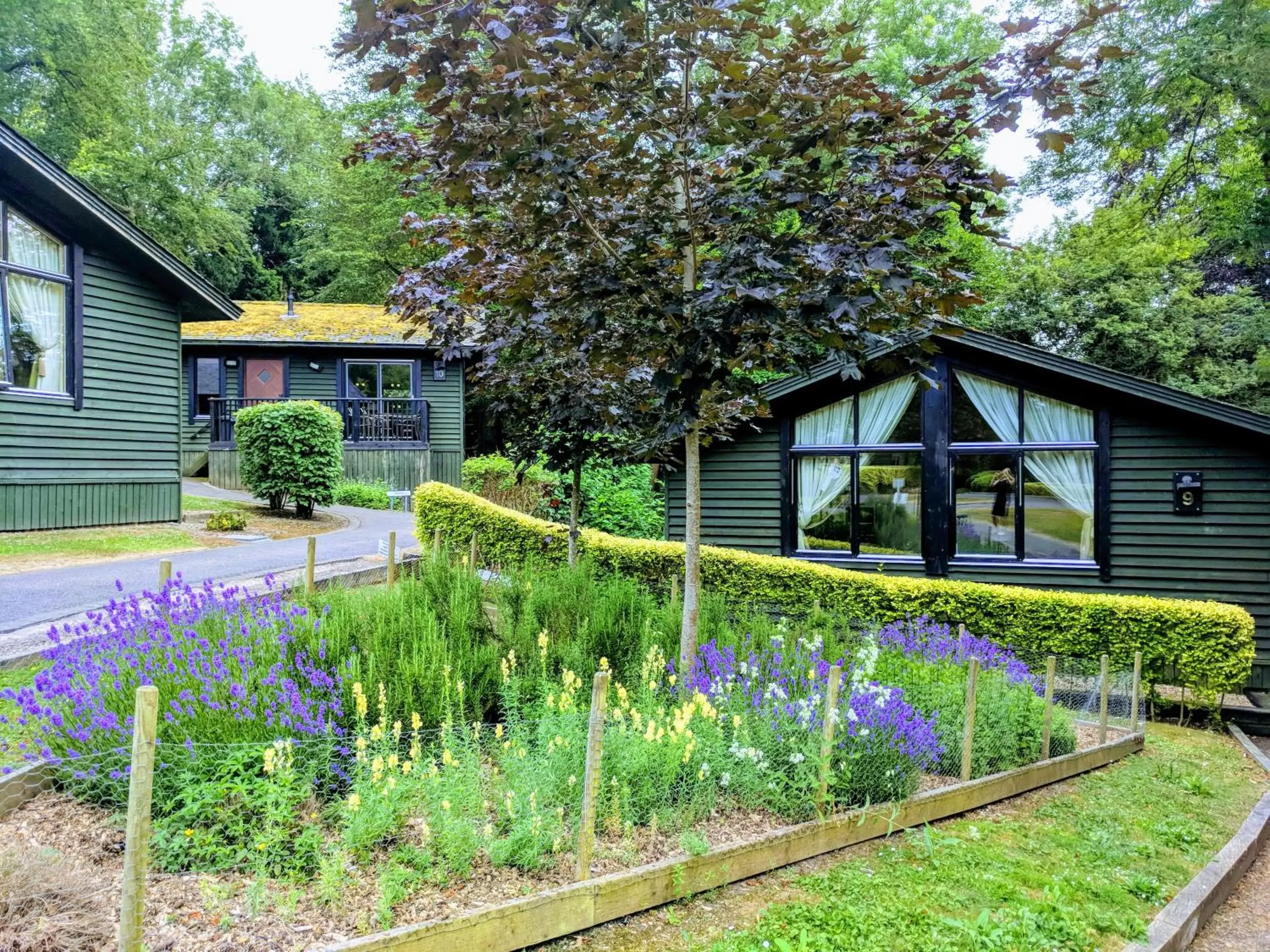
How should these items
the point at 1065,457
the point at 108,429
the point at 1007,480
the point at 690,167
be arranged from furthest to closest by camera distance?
the point at 108,429 < the point at 1007,480 < the point at 1065,457 < the point at 690,167

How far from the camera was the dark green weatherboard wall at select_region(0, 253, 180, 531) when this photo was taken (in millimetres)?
10016

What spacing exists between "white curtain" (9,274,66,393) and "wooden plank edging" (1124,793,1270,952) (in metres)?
13.0

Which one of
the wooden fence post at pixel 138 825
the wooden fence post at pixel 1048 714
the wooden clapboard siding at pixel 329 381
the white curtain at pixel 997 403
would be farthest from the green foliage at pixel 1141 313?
the wooden fence post at pixel 138 825

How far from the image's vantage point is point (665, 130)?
3.60 m

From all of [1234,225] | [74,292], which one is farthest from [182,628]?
[1234,225]

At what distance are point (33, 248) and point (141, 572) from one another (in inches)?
211

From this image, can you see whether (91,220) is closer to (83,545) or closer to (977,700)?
(83,545)

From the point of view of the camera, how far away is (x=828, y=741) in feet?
11.8

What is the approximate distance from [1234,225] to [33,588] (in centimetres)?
2441

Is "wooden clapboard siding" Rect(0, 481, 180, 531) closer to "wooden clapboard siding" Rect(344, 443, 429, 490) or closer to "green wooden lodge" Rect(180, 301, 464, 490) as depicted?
"green wooden lodge" Rect(180, 301, 464, 490)

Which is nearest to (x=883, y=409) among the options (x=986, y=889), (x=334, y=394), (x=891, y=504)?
(x=891, y=504)

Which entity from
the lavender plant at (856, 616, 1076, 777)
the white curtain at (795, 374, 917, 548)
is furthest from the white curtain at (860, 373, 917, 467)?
the lavender plant at (856, 616, 1076, 777)

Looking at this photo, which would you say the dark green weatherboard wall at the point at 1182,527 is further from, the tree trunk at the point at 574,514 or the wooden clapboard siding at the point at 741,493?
the tree trunk at the point at 574,514

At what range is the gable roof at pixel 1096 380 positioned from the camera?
26.9 feet
